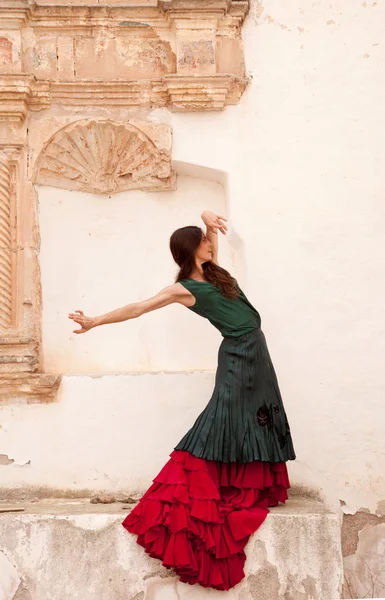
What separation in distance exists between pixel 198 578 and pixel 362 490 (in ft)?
4.53

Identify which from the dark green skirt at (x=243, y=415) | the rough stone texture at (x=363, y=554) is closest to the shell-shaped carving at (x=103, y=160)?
the dark green skirt at (x=243, y=415)

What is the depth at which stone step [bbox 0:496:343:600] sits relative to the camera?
397cm

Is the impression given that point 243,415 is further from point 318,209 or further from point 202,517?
point 318,209

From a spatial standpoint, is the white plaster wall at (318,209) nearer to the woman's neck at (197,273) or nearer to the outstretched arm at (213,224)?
the outstretched arm at (213,224)

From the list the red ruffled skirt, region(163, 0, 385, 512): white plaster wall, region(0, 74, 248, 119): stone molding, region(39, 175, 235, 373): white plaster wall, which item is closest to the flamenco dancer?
the red ruffled skirt

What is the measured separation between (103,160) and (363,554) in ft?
8.83

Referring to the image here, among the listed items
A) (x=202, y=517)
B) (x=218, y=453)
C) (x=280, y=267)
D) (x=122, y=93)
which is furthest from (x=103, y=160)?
(x=202, y=517)

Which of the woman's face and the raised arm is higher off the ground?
the woman's face

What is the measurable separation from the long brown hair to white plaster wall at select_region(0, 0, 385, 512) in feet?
2.76

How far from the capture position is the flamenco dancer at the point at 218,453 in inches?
150

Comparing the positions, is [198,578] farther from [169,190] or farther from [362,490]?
[169,190]

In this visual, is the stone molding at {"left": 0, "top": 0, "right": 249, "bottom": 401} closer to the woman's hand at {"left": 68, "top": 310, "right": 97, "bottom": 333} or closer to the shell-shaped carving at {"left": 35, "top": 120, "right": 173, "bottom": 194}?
the shell-shaped carving at {"left": 35, "top": 120, "right": 173, "bottom": 194}

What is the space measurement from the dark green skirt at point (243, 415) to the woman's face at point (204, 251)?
15.8 inches

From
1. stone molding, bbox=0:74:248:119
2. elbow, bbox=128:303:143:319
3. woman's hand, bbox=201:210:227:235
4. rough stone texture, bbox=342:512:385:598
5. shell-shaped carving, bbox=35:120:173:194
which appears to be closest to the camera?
elbow, bbox=128:303:143:319
